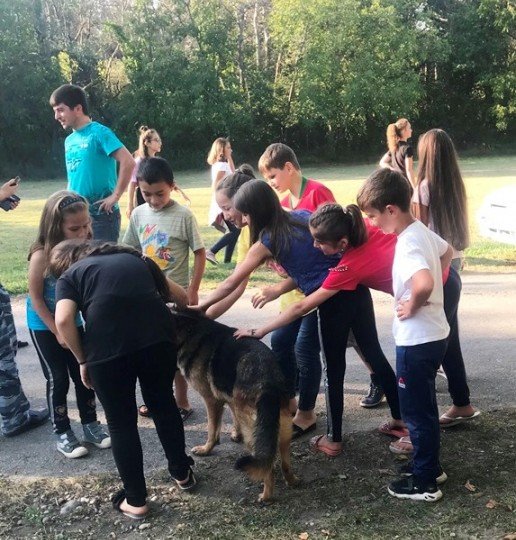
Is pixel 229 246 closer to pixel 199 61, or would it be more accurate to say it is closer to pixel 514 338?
pixel 514 338

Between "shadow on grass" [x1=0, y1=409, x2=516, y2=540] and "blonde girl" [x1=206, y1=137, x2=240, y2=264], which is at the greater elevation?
"blonde girl" [x1=206, y1=137, x2=240, y2=264]

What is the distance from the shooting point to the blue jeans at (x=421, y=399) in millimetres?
3125

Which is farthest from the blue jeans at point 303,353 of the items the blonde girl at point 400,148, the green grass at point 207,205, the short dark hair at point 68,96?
the blonde girl at point 400,148

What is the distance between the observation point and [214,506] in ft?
10.7

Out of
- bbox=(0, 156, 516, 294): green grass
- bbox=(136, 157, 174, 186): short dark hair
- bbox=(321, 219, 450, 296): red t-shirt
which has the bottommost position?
bbox=(0, 156, 516, 294): green grass

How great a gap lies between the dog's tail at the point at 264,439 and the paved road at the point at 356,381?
2.78ft

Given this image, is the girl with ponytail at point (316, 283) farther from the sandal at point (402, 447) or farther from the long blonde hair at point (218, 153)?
the long blonde hair at point (218, 153)

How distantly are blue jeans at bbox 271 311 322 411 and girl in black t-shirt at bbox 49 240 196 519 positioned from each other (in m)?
0.98

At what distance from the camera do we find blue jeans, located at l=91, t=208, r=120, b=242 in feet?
17.8

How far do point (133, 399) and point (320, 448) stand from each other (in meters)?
1.31

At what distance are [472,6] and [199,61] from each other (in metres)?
17.6

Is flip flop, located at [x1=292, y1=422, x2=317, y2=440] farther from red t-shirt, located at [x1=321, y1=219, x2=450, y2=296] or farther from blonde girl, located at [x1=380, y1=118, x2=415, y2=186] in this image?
blonde girl, located at [x1=380, y1=118, x2=415, y2=186]

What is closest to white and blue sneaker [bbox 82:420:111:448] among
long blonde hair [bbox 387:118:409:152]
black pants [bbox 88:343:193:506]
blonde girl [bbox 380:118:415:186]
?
black pants [bbox 88:343:193:506]

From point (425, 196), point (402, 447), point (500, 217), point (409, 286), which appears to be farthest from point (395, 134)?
point (409, 286)
